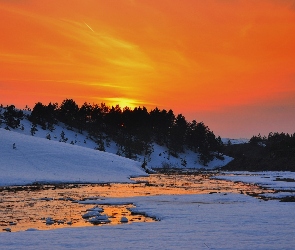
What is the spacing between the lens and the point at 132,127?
131 meters

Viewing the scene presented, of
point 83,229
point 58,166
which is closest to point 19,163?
point 58,166

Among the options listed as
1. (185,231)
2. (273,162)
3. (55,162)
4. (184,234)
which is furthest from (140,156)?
(184,234)

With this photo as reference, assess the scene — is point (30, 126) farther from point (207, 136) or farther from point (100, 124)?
point (207, 136)

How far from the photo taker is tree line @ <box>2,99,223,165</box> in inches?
4791

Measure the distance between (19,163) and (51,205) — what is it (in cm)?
2886

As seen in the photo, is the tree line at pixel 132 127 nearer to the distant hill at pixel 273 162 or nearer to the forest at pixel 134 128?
the forest at pixel 134 128

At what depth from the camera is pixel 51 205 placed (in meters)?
26.7

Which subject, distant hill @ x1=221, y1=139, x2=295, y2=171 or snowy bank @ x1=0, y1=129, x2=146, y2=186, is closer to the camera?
snowy bank @ x1=0, y1=129, x2=146, y2=186

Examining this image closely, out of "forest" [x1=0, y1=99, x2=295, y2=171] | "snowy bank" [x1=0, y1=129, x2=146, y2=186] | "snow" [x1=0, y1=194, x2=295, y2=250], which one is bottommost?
"snow" [x1=0, y1=194, x2=295, y2=250]

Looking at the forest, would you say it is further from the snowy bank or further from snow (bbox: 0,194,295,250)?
snow (bbox: 0,194,295,250)

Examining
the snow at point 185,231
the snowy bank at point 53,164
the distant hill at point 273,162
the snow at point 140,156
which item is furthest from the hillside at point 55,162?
the snow at point 140,156

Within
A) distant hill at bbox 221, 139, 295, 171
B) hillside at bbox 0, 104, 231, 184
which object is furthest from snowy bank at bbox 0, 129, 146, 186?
distant hill at bbox 221, 139, 295, 171

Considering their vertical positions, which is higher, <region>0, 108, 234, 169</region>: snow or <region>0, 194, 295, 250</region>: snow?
<region>0, 108, 234, 169</region>: snow

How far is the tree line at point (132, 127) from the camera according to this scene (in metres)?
122
